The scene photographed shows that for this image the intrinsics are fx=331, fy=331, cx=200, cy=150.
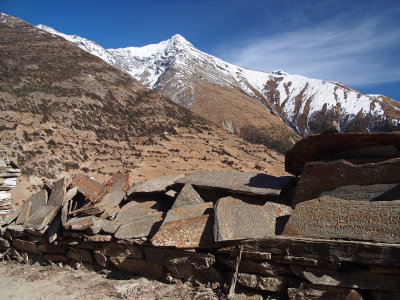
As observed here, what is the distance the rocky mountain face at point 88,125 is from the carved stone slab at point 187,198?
1696 centimetres

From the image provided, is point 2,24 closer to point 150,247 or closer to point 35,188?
point 35,188

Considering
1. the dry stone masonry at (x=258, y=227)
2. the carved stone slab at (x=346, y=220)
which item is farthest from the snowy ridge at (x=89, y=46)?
the carved stone slab at (x=346, y=220)

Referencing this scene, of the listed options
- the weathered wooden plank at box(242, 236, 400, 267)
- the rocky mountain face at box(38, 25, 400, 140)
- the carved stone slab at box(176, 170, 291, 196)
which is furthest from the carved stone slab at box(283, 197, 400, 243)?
the rocky mountain face at box(38, 25, 400, 140)

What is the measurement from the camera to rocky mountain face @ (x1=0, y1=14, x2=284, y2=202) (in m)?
25.7

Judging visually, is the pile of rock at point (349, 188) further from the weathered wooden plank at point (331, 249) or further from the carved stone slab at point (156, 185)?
the carved stone slab at point (156, 185)

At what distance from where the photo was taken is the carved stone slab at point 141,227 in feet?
15.9

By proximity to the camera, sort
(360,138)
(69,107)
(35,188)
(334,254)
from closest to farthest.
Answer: (334,254), (360,138), (35,188), (69,107)

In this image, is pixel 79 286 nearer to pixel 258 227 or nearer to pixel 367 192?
pixel 258 227

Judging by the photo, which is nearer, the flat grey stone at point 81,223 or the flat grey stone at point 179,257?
the flat grey stone at point 179,257

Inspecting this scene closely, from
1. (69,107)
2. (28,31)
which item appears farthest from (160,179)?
(28,31)

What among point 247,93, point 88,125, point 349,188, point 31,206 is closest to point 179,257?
point 349,188

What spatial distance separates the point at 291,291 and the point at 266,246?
1.67ft

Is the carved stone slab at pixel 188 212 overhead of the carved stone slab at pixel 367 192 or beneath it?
beneath

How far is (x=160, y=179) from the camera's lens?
6375 millimetres
